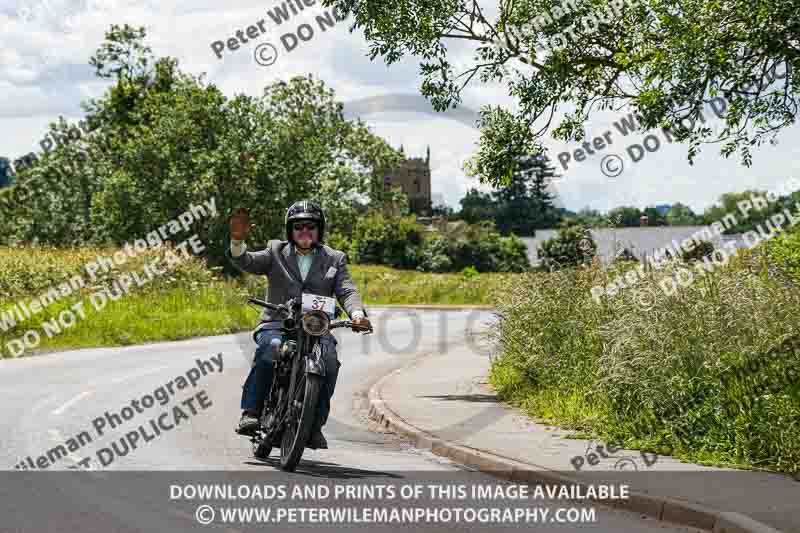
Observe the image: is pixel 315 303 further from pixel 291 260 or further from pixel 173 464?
pixel 173 464

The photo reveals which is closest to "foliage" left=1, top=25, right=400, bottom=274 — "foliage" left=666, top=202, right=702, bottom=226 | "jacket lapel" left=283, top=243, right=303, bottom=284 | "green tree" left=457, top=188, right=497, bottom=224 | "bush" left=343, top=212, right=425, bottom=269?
"bush" left=343, top=212, right=425, bottom=269

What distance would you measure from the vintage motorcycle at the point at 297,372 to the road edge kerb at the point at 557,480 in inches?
63.9

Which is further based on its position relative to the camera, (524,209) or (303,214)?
(524,209)

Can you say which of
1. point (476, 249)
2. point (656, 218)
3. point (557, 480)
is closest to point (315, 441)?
point (557, 480)

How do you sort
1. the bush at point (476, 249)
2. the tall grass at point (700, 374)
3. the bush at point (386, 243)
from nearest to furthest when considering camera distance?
the tall grass at point (700, 374)
the bush at point (386, 243)
the bush at point (476, 249)

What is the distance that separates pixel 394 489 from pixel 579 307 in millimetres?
5881

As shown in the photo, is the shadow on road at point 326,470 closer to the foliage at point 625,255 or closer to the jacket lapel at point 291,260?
the jacket lapel at point 291,260

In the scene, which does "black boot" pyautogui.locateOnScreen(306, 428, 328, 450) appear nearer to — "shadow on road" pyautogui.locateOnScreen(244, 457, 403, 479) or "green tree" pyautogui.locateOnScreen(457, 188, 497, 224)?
"shadow on road" pyautogui.locateOnScreen(244, 457, 403, 479)

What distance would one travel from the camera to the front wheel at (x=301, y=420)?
8.73 metres

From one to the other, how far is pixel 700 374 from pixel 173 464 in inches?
182

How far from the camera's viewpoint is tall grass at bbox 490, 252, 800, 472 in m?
9.49

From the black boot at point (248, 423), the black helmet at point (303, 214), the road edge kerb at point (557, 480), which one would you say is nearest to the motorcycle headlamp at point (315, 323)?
the black helmet at point (303, 214)

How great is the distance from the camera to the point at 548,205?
144250mm

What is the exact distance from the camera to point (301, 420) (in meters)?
8.74
